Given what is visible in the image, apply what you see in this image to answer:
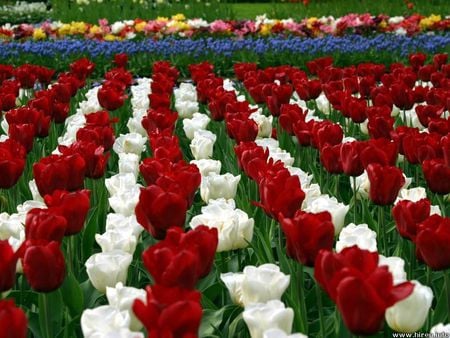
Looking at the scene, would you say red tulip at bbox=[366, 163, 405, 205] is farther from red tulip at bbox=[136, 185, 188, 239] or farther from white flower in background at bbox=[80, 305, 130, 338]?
white flower in background at bbox=[80, 305, 130, 338]

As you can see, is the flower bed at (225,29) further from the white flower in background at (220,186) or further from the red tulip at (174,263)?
the red tulip at (174,263)

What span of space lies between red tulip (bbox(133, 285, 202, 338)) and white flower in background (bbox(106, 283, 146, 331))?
31 cm

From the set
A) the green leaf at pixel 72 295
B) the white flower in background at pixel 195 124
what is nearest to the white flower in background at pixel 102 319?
the green leaf at pixel 72 295

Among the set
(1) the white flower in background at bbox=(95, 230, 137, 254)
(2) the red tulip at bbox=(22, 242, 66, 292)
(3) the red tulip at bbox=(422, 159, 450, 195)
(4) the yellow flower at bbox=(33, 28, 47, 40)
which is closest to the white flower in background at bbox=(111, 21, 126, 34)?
(4) the yellow flower at bbox=(33, 28, 47, 40)

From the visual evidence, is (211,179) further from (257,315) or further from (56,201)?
(257,315)

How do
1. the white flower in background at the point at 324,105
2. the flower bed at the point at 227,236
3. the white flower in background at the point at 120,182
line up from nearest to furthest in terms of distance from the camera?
1. the flower bed at the point at 227,236
2. the white flower in background at the point at 120,182
3. the white flower in background at the point at 324,105

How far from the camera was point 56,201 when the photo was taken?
2.25 m

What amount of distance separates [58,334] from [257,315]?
2.20 feet

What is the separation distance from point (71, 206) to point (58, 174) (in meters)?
0.41

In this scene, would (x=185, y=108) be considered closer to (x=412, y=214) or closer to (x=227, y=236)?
(x=227, y=236)

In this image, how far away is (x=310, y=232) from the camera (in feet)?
6.27

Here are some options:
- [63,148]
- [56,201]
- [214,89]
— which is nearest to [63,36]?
[214,89]

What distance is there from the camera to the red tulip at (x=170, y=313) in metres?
1.42

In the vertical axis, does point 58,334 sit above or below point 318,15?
above
